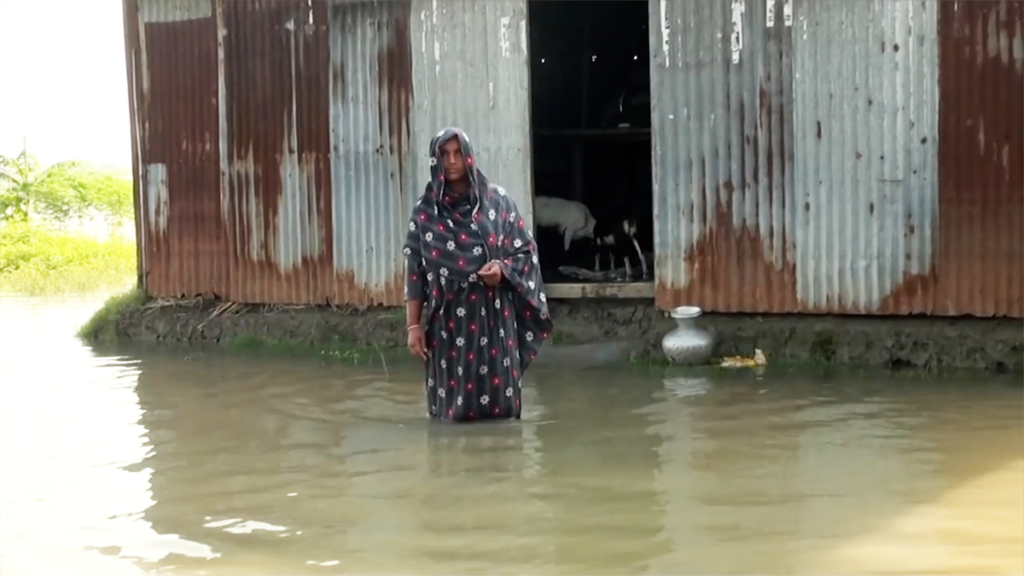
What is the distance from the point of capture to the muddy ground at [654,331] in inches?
330

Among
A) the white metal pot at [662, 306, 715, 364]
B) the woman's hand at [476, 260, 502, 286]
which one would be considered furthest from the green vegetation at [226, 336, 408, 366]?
the woman's hand at [476, 260, 502, 286]

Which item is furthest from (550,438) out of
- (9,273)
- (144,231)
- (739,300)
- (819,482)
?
(9,273)

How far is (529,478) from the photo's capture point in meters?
5.77

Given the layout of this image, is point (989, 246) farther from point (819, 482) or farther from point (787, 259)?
point (819, 482)

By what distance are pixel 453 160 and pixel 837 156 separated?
127 inches

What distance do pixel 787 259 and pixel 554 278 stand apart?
7.09 feet

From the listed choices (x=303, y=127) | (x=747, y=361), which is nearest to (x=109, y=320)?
(x=303, y=127)

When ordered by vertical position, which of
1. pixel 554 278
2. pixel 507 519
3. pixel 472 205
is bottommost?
pixel 507 519

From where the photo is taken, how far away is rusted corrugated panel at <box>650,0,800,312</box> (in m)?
8.73

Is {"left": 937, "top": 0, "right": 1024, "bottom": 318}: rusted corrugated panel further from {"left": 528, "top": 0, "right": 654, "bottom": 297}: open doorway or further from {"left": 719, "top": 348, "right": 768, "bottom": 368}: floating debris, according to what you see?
{"left": 528, "top": 0, "right": 654, "bottom": 297}: open doorway

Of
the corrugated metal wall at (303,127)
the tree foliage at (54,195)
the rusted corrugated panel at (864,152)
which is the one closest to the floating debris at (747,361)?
the rusted corrugated panel at (864,152)

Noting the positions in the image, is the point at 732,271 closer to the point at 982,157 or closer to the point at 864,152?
the point at 864,152

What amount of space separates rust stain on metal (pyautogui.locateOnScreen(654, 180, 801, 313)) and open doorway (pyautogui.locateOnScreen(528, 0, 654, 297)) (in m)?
1.28

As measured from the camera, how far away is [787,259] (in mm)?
8766
